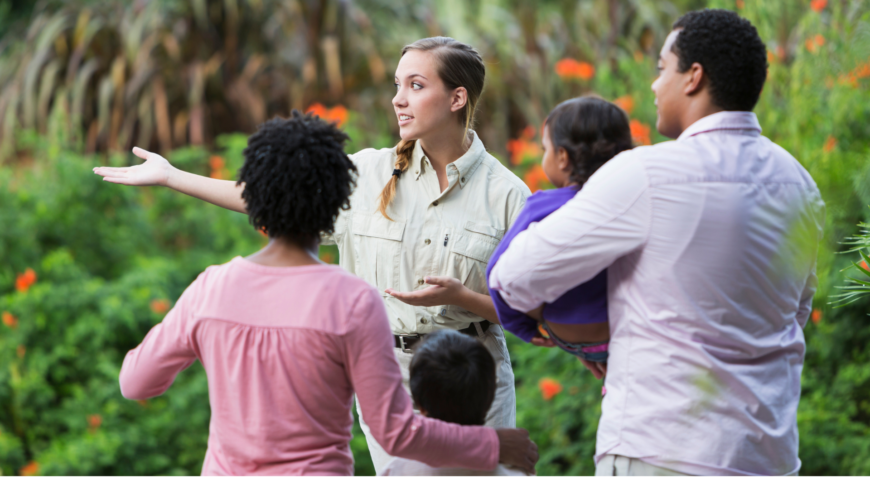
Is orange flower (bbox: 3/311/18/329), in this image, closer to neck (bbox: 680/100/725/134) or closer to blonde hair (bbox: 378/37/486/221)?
blonde hair (bbox: 378/37/486/221)

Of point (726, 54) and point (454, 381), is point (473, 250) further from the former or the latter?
point (726, 54)

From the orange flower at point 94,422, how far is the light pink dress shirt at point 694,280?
291 centimetres

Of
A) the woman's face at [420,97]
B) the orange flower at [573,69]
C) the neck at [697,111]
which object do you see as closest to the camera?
the neck at [697,111]

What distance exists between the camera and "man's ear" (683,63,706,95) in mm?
1577

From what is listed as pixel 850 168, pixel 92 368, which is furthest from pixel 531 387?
pixel 92 368

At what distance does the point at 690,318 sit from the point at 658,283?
0.09 metres

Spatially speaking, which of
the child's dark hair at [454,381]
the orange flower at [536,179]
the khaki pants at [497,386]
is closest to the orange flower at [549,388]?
the orange flower at [536,179]

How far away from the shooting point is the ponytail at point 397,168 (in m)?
2.25

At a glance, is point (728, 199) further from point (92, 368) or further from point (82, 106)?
point (82, 106)

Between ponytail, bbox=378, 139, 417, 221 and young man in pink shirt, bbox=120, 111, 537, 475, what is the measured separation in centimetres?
62

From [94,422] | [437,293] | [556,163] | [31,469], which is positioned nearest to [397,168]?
[437,293]

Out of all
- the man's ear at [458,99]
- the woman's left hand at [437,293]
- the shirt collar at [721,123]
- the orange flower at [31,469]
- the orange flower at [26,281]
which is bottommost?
the orange flower at [31,469]

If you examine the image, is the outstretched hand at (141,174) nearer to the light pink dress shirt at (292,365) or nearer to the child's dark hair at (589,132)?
the light pink dress shirt at (292,365)

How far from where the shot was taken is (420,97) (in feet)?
7.15
